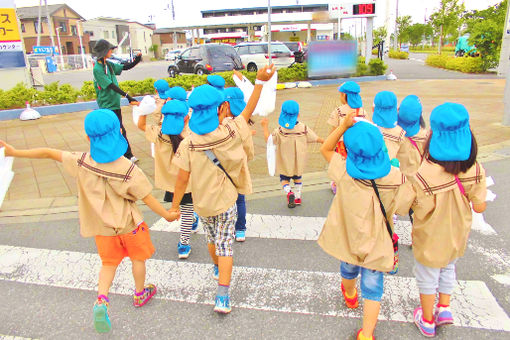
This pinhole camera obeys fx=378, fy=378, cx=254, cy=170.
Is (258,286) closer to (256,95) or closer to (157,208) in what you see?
(157,208)

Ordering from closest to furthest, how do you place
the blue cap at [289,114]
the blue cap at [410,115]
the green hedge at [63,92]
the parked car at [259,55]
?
the blue cap at [410,115] < the blue cap at [289,114] < the green hedge at [63,92] < the parked car at [259,55]

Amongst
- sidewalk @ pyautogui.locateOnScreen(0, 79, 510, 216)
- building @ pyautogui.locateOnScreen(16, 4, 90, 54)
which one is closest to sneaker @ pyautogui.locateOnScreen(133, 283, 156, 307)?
sidewalk @ pyautogui.locateOnScreen(0, 79, 510, 216)

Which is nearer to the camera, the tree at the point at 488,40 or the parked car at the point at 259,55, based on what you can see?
the tree at the point at 488,40

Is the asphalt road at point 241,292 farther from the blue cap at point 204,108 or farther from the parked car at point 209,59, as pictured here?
the parked car at point 209,59

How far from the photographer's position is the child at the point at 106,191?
251cm

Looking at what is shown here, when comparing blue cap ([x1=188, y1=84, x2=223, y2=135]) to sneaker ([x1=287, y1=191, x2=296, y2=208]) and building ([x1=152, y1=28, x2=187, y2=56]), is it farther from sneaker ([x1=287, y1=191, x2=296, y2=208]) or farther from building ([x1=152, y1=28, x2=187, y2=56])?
building ([x1=152, y1=28, x2=187, y2=56])

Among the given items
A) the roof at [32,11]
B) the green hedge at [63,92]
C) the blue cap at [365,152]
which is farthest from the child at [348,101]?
the roof at [32,11]

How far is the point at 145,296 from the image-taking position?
123 inches

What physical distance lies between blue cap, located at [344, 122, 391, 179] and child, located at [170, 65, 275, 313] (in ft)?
3.09

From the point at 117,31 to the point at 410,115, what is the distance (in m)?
65.9

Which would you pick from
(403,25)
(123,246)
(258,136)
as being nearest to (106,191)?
(123,246)

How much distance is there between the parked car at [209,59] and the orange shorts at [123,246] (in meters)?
14.9

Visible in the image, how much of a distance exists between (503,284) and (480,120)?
7.51m

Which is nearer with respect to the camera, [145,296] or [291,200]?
[145,296]
